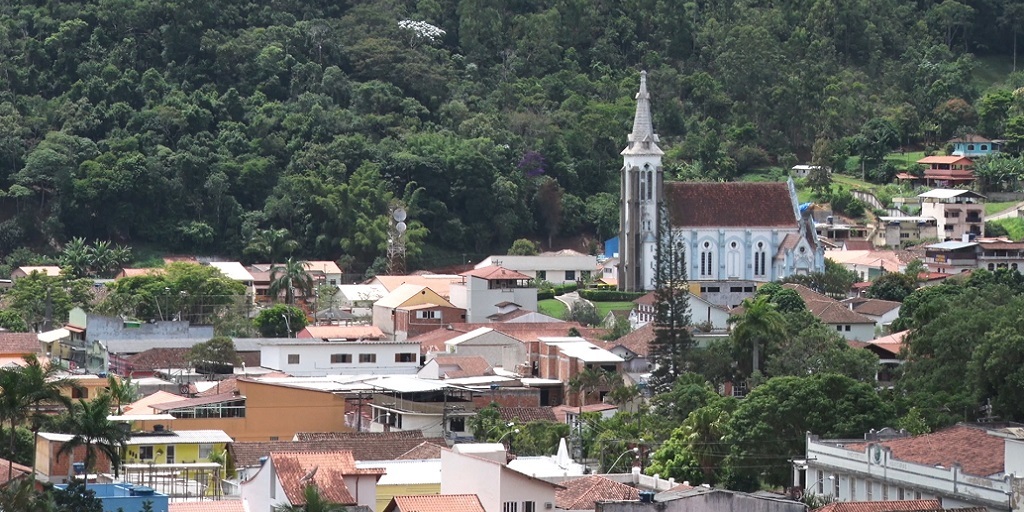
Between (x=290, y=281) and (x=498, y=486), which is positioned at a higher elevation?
(x=290, y=281)

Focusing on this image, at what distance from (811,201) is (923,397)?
52.9 m

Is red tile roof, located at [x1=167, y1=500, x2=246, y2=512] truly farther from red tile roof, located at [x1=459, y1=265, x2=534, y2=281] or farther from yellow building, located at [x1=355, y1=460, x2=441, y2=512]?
red tile roof, located at [x1=459, y1=265, x2=534, y2=281]

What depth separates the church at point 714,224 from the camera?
94.1m

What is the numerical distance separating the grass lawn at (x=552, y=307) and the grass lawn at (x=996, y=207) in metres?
24.4

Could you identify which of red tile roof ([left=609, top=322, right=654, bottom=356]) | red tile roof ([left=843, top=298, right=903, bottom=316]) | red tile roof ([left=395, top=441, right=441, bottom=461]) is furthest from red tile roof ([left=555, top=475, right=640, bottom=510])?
red tile roof ([left=843, top=298, right=903, bottom=316])

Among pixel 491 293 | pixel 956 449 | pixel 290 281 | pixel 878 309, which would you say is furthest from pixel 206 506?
pixel 290 281

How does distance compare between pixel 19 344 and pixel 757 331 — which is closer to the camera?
pixel 757 331

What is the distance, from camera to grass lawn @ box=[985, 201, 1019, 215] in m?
104

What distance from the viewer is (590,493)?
3756cm

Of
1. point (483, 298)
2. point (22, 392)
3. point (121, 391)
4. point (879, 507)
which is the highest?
point (483, 298)

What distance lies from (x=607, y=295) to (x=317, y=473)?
190ft

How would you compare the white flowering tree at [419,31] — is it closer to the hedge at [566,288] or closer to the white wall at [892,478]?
the hedge at [566,288]

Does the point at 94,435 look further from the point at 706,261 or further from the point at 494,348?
the point at 706,261

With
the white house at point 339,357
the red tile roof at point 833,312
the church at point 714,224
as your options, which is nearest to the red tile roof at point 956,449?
the white house at point 339,357
